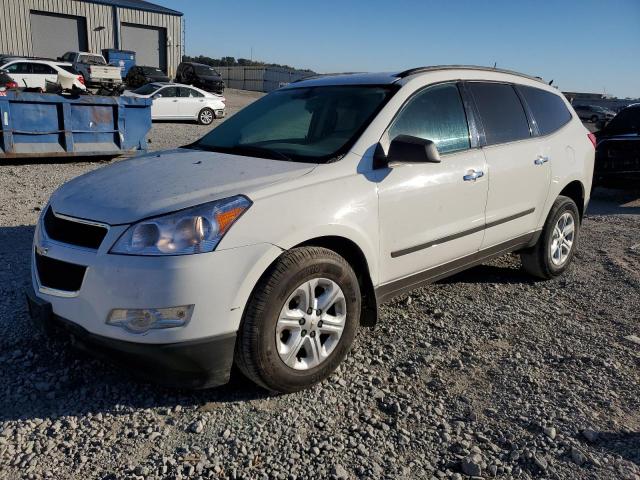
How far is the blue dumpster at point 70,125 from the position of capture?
9.12 m

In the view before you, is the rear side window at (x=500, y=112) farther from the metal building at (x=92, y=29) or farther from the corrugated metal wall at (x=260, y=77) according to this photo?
the corrugated metal wall at (x=260, y=77)

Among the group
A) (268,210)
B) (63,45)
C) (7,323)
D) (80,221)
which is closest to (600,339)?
(268,210)

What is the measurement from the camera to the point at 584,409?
9.78 feet

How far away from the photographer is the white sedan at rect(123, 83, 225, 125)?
61.8ft

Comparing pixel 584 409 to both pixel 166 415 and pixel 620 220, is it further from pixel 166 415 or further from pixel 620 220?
pixel 620 220

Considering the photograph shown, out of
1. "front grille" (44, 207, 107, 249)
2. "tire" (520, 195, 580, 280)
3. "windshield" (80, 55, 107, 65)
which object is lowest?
"tire" (520, 195, 580, 280)

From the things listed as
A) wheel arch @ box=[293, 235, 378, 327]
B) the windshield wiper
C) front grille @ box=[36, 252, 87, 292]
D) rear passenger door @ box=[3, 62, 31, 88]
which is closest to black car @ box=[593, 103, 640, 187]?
wheel arch @ box=[293, 235, 378, 327]

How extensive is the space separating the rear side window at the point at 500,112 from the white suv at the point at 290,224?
14mm

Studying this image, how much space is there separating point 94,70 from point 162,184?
21092mm

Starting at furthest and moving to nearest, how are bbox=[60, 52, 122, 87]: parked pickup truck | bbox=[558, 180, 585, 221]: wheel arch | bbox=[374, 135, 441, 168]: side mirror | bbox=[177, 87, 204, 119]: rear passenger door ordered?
bbox=[60, 52, 122, 87]: parked pickup truck → bbox=[177, 87, 204, 119]: rear passenger door → bbox=[558, 180, 585, 221]: wheel arch → bbox=[374, 135, 441, 168]: side mirror

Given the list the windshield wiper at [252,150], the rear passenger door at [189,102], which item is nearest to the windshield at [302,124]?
the windshield wiper at [252,150]

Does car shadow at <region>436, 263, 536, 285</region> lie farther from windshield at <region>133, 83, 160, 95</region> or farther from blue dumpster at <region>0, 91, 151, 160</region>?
windshield at <region>133, 83, 160, 95</region>

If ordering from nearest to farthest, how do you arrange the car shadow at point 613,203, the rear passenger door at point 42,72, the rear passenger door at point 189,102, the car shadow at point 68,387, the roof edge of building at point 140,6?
the car shadow at point 68,387, the car shadow at point 613,203, the rear passenger door at point 189,102, the rear passenger door at point 42,72, the roof edge of building at point 140,6

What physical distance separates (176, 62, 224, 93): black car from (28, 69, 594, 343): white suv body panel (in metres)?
28.6
